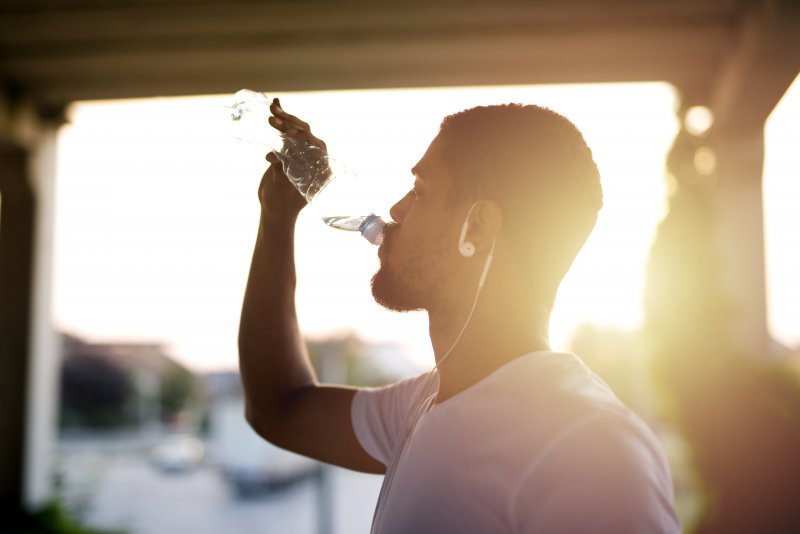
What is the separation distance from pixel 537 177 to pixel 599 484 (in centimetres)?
57

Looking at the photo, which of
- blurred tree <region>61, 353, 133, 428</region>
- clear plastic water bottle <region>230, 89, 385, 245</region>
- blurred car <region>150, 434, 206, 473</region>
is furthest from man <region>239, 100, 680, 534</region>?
blurred tree <region>61, 353, 133, 428</region>

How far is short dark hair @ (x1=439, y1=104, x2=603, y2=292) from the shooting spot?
130 cm

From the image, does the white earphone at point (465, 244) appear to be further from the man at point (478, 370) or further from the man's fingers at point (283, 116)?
the man's fingers at point (283, 116)

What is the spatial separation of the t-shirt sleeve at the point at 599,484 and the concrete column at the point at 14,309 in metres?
7.31

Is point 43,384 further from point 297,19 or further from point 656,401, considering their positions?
point 656,401

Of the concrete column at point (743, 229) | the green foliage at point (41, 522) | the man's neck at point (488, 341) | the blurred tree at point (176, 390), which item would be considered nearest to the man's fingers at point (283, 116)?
the man's neck at point (488, 341)

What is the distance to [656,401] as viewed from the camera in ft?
22.8

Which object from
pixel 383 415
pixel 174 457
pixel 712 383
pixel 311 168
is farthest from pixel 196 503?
pixel 383 415

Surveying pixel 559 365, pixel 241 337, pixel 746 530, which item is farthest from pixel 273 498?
pixel 559 365

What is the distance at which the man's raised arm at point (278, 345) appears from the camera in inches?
65.7

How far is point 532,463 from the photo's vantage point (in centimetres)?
99

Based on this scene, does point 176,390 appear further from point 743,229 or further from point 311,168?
point 311,168

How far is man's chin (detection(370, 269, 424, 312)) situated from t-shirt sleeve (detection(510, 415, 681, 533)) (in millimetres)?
526

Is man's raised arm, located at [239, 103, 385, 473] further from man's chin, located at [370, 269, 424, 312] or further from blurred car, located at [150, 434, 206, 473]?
blurred car, located at [150, 434, 206, 473]
